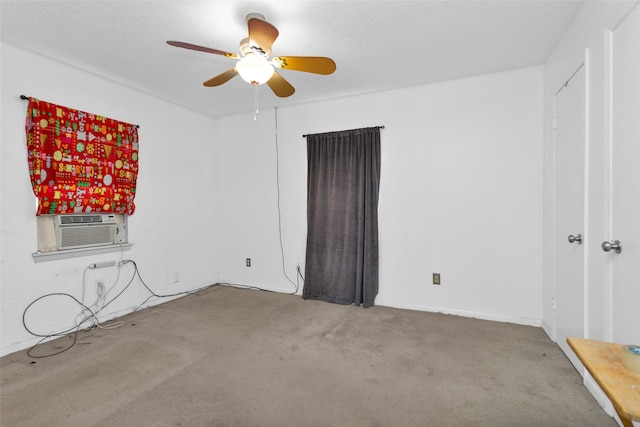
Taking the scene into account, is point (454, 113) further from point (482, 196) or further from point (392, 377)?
point (392, 377)

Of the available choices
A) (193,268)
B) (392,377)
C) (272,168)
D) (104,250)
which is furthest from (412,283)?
(104,250)

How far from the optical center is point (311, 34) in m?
2.27

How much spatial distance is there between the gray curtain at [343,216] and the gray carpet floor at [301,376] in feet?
1.75

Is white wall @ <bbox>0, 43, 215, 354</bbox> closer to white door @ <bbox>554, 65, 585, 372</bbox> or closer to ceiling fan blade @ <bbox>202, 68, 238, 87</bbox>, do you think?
ceiling fan blade @ <bbox>202, 68, 238, 87</bbox>

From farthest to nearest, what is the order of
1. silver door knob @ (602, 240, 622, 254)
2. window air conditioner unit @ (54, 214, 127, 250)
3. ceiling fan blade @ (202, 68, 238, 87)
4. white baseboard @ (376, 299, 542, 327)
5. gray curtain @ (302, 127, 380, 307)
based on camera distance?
gray curtain @ (302, 127, 380, 307), white baseboard @ (376, 299, 542, 327), window air conditioner unit @ (54, 214, 127, 250), ceiling fan blade @ (202, 68, 238, 87), silver door knob @ (602, 240, 622, 254)

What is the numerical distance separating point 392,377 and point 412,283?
56.8 inches

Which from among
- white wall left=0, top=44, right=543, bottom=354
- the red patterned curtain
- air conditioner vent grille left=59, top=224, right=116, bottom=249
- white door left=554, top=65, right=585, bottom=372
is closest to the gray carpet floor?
white door left=554, top=65, right=585, bottom=372

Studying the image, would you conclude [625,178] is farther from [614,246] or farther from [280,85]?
[280,85]

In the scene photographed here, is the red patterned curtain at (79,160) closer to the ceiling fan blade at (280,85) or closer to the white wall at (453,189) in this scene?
the white wall at (453,189)

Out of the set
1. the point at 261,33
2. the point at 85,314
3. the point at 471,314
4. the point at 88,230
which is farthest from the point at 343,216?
the point at 85,314

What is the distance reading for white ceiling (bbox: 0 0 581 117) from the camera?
1966 mm

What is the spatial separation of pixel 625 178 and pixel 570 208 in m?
0.78

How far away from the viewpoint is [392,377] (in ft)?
6.46

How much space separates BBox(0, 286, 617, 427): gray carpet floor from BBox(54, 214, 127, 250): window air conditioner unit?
82 cm
